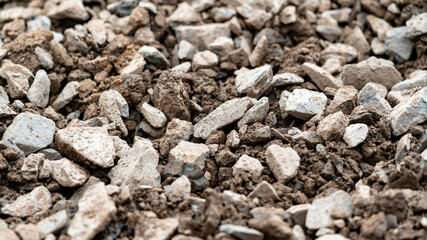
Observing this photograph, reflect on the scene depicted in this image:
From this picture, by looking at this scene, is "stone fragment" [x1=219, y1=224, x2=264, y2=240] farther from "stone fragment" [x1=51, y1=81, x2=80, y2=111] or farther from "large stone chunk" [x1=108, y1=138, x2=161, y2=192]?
"stone fragment" [x1=51, y1=81, x2=80, y2=111]

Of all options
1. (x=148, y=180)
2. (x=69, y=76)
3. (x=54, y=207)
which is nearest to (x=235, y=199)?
(x=148, y=180)

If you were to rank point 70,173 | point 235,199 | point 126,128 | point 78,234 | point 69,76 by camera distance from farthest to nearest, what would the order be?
1. point 69,76
2. point 126,128
3. point 70,173
4. point 235,199
5. point 78,234

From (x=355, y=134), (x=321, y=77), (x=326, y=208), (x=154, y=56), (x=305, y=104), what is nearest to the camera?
(x=326, y=208)

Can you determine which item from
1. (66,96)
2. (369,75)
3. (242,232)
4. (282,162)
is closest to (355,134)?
(282,162)

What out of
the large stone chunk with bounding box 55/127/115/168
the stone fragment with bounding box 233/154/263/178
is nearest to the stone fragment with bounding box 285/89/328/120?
the stone fragment with bounding box 233/154/263/178

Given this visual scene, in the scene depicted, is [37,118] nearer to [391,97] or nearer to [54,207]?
[54,207]

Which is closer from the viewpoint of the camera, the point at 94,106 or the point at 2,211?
the point at 2,211

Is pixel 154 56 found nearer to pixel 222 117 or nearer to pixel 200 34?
pixel 200 34
